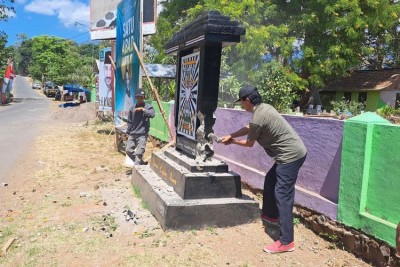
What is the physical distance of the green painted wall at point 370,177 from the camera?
3.68 meters

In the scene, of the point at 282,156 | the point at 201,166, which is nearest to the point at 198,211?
the point at 201,166

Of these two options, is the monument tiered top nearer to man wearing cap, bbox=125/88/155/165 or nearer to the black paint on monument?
the black paint on monument

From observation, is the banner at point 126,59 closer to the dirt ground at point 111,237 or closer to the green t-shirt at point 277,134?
the dirt ground at point 111,237

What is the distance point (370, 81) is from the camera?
2562cm

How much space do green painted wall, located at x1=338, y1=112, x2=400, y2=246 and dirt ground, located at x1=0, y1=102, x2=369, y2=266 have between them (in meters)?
0.46

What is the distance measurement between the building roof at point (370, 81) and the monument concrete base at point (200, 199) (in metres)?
22.2

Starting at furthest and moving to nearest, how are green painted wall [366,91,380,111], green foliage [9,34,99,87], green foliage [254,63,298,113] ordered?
green foliage [9,34,99,87] → green painted wall [366,91,380,111] → green foliage [254,63,298,113]

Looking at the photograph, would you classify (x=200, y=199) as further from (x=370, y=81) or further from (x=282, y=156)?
(x=370, y=81)

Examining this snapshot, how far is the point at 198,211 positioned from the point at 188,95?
70.7 inches

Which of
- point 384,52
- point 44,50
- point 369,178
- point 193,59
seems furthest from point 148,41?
point 44,50

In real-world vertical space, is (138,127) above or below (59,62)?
below

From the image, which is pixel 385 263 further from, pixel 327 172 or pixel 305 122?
pixel 305 122

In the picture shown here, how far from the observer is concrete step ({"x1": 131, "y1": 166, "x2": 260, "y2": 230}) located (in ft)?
14.9

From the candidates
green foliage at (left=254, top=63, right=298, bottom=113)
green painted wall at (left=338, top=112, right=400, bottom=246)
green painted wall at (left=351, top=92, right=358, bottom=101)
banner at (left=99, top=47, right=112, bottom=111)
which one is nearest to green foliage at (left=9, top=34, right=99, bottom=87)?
banner at (left=99, top=47, right=112, bottom=111)
